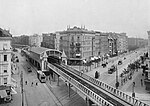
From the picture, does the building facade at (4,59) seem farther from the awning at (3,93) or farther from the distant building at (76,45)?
the distant building at (76,45)

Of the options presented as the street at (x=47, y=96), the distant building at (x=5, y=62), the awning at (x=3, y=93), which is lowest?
the street at (x=47, y=96)

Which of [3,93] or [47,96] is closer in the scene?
[3,93]

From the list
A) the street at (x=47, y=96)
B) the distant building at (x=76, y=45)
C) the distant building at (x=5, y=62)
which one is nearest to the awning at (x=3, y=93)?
the street at (x=47, y=96)

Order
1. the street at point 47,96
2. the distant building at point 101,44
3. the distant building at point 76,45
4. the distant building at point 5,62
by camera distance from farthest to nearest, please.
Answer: the distant building at point 101,44
the distant building at point 76,45
the distant building at point 5,62
the street at point 47,96

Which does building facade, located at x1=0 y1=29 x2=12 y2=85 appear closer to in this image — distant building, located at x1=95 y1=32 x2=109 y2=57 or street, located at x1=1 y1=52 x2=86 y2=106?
street, located at x1=1 y1=52 x2=86 y2=106

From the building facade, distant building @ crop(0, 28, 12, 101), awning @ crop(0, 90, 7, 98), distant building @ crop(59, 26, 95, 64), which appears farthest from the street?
distant building @ crop(59, 26, 95, 64)

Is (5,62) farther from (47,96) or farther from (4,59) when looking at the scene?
(47,96)

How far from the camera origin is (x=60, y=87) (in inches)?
1742

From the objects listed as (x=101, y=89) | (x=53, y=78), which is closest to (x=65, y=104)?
(x=101, y=89)

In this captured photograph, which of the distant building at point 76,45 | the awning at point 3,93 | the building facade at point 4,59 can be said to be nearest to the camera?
the awning at point 3,93

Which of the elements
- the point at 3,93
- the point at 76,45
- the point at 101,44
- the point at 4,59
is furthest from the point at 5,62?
the point at 101,44

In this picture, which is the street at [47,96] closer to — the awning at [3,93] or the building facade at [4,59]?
the awning at [3,93]

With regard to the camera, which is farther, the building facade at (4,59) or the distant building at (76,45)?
the distant building at (76,45)

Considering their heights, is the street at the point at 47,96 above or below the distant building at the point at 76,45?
below
